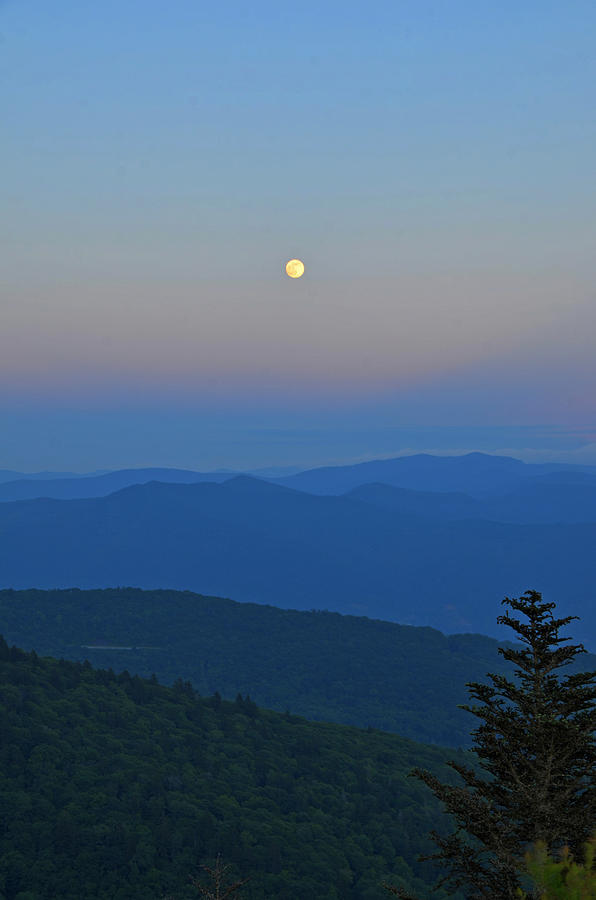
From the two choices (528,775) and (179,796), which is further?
(179,796)

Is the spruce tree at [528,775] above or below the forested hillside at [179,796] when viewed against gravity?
above

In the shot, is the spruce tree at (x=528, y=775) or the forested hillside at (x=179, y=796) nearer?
the spruce tree at (x=528, y=775)

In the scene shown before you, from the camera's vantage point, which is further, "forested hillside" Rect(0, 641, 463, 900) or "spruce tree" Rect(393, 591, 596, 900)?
"forested hillside" Rect(0, 641, 463, 900)

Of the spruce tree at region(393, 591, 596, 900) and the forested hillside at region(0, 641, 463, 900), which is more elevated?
the spruce tree at region(393, 591, 596, 900)

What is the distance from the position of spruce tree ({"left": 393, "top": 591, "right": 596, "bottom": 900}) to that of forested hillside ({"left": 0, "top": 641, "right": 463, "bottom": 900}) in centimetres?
11419

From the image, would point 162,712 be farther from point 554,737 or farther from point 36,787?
point 554,737

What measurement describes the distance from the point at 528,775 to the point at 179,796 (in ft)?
467

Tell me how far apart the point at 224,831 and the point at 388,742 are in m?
75.9

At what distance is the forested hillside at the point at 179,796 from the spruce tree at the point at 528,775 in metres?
114

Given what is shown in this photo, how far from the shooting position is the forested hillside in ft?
389

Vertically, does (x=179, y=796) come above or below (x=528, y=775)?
below

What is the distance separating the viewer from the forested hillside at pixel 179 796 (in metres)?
119

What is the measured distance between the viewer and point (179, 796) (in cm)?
14275

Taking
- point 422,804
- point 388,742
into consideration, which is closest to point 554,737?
point 422,804
